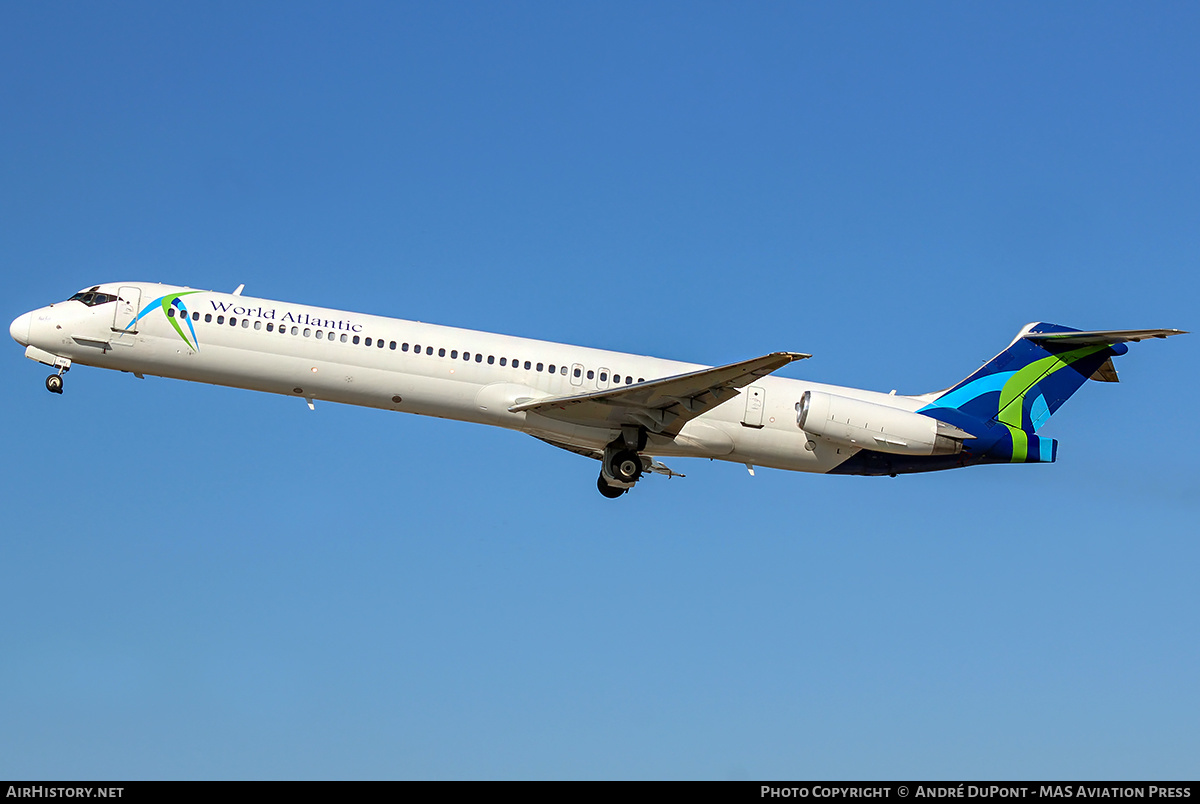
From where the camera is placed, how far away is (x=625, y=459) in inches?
1142

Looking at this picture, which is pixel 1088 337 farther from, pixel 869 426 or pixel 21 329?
pixel 21 329

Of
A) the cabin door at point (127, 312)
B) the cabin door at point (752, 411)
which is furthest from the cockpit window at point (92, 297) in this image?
the cabin door at point (752, 411)

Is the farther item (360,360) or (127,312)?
(127,312)

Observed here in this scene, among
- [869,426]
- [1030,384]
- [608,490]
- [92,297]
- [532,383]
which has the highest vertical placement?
[92,297]

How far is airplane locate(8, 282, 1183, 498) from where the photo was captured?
27.7m

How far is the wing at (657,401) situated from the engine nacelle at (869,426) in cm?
193

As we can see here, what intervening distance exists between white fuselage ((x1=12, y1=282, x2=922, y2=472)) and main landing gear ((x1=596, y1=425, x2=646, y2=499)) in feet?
0.95

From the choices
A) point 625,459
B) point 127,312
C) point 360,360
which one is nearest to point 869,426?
point 625,459

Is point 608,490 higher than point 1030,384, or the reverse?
point 1030,384

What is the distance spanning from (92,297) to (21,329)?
5.90ft

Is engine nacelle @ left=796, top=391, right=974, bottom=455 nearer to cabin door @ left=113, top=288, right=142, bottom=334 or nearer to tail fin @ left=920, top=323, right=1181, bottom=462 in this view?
tail fin @ left=920, top=323, right=1181, bottom=462

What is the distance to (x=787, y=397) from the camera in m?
29.1

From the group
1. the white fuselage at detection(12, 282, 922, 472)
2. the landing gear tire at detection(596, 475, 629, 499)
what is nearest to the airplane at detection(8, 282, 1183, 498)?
the white fuselage at detection(12, 282, 922, 472)
